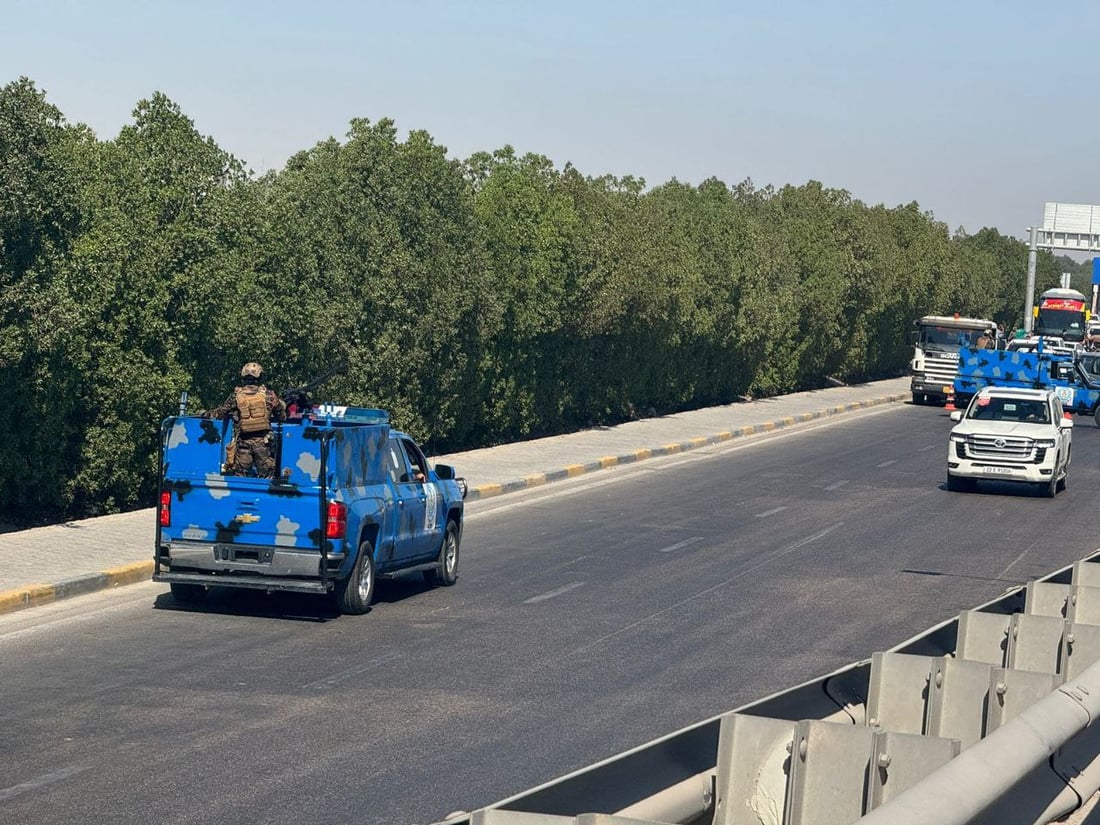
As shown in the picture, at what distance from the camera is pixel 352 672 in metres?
12.2

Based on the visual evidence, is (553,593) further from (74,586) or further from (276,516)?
(74,586)

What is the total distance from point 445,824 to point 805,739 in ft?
6.64

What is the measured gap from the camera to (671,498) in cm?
2550

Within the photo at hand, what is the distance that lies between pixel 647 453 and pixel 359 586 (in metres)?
17.7

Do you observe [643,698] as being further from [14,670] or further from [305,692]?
[14,670]

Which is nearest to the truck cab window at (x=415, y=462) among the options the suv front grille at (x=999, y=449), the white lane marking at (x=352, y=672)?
the white lane marking at (x=352, y=672)

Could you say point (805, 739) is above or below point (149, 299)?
below

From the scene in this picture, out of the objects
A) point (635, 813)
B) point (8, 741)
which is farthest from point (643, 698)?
point (635, 813)

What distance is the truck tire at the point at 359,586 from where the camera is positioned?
1468 centimetres

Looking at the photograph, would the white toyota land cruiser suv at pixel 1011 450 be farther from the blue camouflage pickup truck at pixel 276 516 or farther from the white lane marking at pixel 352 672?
the white lane marking at pixel 352 672

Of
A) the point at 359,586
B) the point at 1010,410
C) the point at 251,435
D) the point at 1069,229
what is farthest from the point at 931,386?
the point at 1069,229

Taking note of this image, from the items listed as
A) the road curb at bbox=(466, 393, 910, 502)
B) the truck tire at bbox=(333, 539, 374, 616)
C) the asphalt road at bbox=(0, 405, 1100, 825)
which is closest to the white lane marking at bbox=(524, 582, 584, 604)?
the asphalt road at bbox=(0, 405, 1100, 825)

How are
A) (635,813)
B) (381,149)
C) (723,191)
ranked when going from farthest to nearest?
(723,191) → (381,149) → (635,813)

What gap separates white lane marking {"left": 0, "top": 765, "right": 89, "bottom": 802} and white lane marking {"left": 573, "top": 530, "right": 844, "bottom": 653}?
16.9ft
